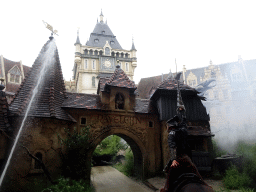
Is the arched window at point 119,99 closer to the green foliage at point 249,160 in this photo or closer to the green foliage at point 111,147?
the green foliage at point 249,160

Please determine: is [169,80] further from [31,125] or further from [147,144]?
[31,125]

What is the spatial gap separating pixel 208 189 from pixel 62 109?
9.59 metres

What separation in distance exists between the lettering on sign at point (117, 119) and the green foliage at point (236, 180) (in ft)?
20.1

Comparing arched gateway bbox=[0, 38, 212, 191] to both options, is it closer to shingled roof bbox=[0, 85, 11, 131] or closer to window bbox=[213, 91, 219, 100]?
shingled roof bbox=[0, 85, 11, 131]

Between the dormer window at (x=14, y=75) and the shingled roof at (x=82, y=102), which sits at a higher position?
the dormer window at (x=14, y=75)

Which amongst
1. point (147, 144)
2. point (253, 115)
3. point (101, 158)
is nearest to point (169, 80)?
point (147, 144)

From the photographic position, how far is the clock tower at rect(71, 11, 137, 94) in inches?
1578

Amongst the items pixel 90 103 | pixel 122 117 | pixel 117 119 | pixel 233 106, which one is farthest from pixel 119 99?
pixel 233 106

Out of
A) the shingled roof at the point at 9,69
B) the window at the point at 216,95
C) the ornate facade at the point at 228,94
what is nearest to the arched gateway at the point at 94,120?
the ornate facade at the point at 228,94

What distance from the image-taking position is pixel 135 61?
145ft

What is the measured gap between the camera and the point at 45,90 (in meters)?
11.4

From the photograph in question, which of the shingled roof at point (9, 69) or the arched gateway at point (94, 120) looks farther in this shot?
the shingled roof at point (9, 69)

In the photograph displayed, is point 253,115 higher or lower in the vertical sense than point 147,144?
higher

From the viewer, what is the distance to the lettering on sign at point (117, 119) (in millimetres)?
12397
